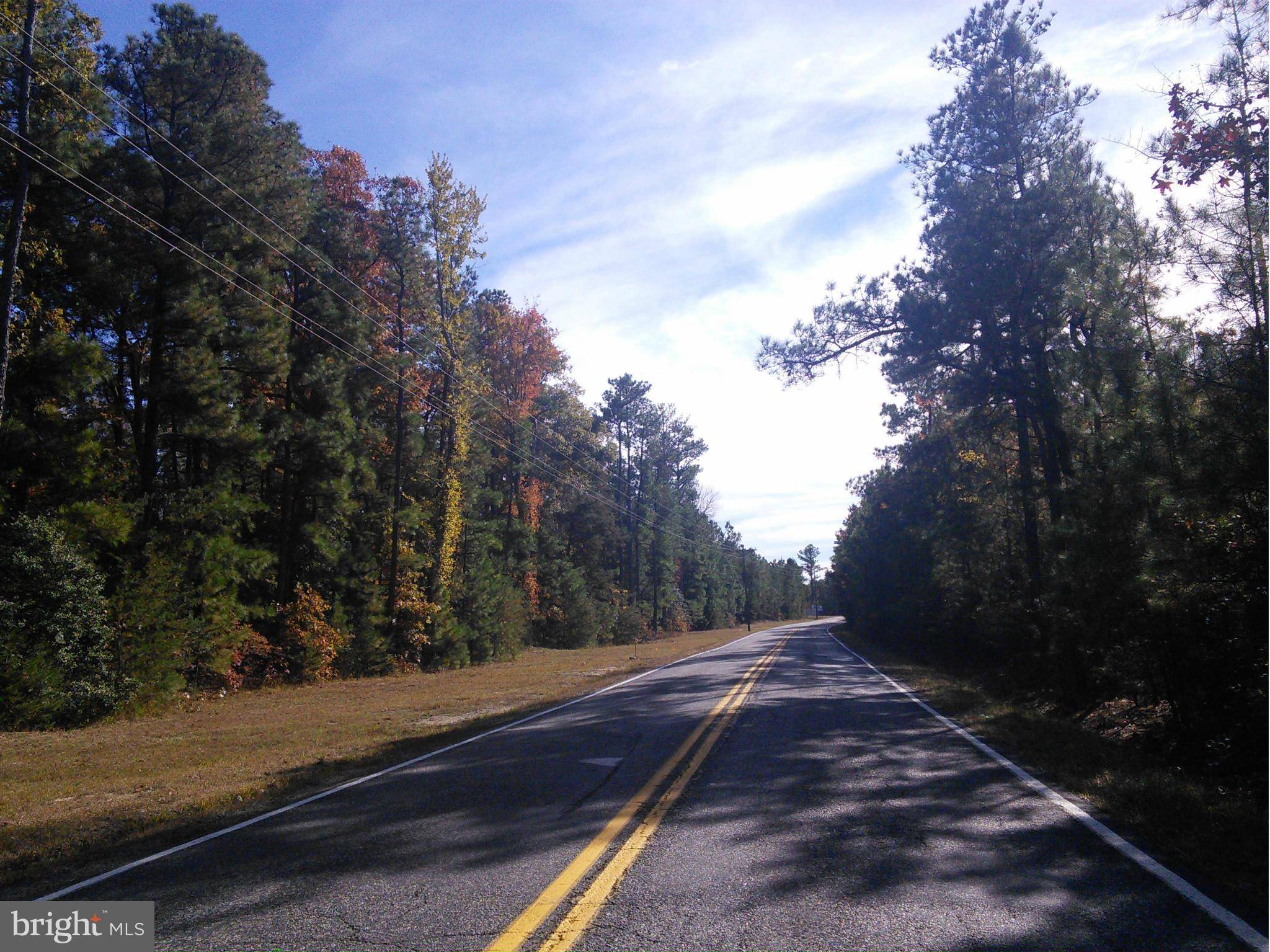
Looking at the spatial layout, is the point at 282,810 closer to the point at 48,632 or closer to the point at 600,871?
the point at 600,871

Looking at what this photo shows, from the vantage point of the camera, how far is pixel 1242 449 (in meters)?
7.23

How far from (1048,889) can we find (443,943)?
347 cm

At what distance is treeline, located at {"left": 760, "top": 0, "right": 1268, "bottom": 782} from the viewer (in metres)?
7.64

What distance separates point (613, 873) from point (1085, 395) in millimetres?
11806

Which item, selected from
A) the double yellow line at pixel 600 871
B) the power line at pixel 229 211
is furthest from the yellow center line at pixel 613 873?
the power line at pixel 229 211

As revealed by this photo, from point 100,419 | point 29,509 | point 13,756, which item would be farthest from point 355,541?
point 13,756

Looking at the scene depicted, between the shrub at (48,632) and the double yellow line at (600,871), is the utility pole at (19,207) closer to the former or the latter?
the shrub at (48,632)

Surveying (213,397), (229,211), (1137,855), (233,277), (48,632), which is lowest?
(1137,855)

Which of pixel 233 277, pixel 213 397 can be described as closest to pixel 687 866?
pixel 213 397

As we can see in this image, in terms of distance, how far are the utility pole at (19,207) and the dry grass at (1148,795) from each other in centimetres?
1642

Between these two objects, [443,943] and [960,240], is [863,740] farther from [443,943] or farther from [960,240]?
[960,240]

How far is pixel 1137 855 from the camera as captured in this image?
5.23 m

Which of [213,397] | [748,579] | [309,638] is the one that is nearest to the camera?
[213,397]

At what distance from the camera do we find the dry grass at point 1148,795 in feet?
16.3
